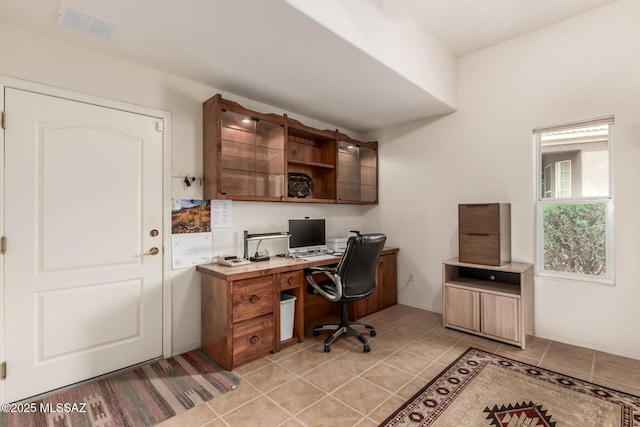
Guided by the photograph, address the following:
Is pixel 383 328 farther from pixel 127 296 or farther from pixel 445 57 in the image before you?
pixel 445 57

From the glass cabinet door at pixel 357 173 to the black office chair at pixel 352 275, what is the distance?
1.25 meters

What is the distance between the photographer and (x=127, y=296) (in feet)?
8.16

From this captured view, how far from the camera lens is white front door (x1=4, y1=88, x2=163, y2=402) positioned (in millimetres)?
2051

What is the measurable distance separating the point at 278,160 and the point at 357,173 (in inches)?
53.1

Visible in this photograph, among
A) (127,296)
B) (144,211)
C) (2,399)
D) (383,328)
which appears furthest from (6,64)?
(383,328)

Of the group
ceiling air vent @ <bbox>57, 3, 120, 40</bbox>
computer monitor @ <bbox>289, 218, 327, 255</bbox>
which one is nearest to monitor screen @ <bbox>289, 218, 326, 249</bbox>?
computer monitor @ <bbox>289, 218, 327, 255</bbox>

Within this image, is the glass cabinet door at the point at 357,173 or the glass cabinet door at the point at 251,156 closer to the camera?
the glass cabinet door at the point at 251,156

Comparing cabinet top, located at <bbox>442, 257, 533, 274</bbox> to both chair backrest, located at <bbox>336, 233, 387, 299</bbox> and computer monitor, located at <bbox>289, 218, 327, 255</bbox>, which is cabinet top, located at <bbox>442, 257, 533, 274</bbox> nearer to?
chair backrest, located at <bbox>336, 233, 387, 299</bbox>

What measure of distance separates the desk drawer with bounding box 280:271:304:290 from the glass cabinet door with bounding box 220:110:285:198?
850 millimetres

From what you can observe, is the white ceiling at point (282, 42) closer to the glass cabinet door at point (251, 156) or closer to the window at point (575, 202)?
the glass cabinet door at point (251, 156)

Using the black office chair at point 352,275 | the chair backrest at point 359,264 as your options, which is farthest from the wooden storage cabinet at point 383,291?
the chair backrest at point 359,264

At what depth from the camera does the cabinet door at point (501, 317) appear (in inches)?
110

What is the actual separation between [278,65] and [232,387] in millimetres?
2569

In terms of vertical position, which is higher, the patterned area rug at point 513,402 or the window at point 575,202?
the window at point 575,202
